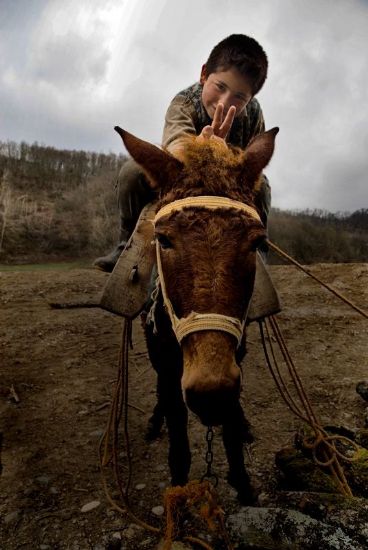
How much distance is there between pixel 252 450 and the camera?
147 inches

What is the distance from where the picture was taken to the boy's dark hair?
9.54ft

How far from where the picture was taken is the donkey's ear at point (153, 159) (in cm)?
208

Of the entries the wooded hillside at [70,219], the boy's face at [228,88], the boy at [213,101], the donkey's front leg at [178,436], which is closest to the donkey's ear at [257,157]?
the boy at [213,101]

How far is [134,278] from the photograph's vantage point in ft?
8.13

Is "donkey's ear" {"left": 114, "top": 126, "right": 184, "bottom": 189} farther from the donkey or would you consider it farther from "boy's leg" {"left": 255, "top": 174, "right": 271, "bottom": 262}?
"boy's leg" {"left": 255, "top": 174, "right": 271, "bottom": 262}

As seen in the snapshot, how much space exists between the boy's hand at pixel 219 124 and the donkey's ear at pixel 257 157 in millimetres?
326

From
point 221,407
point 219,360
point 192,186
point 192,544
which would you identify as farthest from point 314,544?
point 192,186

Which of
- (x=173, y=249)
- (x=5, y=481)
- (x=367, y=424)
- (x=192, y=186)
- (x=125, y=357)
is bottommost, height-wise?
(x=5, y=481)

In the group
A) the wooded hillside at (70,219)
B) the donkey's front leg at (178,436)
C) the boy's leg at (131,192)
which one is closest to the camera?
the donkey's front leg at (178,436)

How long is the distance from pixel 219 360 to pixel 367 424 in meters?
3.15

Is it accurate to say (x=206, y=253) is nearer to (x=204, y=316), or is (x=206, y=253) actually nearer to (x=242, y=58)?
(x=204, y=316)

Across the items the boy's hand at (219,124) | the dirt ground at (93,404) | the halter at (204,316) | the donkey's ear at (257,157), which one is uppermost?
the boy's hand at (219,124)

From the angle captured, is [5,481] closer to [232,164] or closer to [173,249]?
[173,249]

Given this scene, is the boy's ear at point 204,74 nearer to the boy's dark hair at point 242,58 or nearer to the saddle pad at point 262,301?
the boy's dark hair at point 242,58
